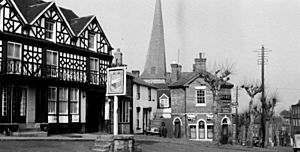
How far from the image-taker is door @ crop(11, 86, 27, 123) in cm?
3225

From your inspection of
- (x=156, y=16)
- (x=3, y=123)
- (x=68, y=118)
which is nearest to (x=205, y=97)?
(x=68, y=118)

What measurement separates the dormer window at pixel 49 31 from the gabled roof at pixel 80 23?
2.95 meters

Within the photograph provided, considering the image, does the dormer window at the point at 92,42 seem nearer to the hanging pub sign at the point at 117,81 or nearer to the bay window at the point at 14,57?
the bay window at the point at 14,57

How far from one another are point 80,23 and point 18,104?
36.6 ft

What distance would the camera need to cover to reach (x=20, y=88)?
33.4 metres

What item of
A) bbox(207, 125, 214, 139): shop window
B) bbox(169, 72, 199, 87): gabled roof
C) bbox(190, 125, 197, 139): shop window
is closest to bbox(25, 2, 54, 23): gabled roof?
bbox(169, 72, 199, 87): gabled roof

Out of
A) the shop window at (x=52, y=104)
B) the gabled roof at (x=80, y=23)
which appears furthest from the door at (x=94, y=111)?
the gabled roof at (x=80, y=23)

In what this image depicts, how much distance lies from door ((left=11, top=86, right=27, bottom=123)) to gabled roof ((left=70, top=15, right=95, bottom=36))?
813 centimetres

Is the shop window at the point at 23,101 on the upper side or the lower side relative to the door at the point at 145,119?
upper

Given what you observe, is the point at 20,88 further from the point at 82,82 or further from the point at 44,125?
the point at 82,82

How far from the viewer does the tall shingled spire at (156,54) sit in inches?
4557

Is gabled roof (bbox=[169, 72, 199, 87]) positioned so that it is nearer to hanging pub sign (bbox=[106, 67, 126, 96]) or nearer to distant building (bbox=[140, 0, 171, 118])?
hanging pub sign (bbox=[106, 67, 126, 96])

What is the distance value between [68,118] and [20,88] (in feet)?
18.2

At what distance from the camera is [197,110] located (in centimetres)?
5297
